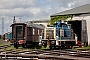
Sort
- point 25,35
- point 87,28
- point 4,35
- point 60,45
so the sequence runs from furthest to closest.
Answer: point 4,35, point 87,28, point 25,35, point 60,45

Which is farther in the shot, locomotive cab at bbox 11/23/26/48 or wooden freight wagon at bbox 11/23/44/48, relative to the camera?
locomotive cab at bbox 11/23/26/48

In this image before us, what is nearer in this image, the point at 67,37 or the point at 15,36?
the point at 67,37

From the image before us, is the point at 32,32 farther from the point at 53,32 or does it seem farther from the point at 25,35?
the point at 53,32

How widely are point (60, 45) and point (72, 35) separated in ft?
6.84

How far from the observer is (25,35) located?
2994 centimetres

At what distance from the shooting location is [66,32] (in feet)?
92.9

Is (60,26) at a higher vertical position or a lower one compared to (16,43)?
higher

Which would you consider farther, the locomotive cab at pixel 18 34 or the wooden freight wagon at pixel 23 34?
the locomotive cab at pixel 18 34

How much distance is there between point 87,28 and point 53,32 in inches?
407

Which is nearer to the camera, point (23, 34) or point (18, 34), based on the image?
point (23, 34)

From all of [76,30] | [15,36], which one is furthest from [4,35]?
[15,36]

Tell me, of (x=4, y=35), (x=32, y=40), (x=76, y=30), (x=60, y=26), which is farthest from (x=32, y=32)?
(x=4, y=35)

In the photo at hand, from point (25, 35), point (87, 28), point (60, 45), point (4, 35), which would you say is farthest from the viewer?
point (4, 35)

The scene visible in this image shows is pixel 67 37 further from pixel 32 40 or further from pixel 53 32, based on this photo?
pixel 32 40
